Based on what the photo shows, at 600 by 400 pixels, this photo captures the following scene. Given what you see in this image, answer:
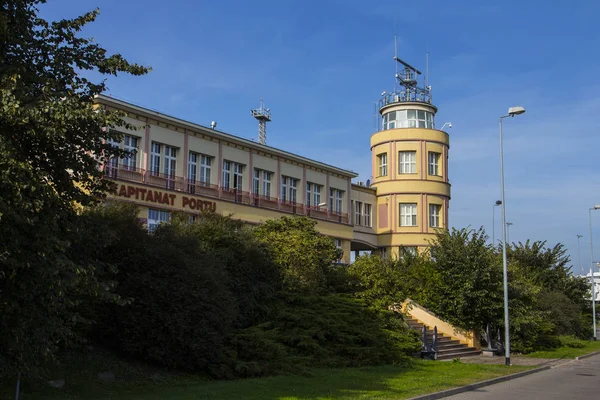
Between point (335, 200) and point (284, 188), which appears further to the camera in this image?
point (335, 200)

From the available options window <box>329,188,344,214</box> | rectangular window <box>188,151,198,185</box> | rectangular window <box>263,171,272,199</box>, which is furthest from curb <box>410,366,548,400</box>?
window <box>329,188,344,214</box>

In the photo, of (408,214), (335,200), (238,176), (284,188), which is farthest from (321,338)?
(408,214)

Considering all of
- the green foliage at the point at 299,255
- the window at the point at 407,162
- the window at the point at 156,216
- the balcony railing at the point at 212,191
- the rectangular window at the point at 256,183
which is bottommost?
the green foliage at the point at 299,255

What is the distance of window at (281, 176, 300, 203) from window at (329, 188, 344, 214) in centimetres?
400

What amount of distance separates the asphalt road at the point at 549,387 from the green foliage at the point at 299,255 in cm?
807

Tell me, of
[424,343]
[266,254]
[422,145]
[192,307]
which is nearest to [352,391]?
[192,307]

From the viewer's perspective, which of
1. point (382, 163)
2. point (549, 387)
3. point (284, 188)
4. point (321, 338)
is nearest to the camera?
point (549, 387)

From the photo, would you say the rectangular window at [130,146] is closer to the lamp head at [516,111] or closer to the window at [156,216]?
the window at [156,216]

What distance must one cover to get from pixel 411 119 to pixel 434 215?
→ 8.24 metres

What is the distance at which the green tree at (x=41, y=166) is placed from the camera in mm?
8938

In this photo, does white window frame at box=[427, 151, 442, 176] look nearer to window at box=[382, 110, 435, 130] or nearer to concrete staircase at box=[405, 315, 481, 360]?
window at box=[382, 110, 435, 130]

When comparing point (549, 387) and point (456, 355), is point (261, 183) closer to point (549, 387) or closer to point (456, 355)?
point (456, 355)

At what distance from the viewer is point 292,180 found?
4306cm

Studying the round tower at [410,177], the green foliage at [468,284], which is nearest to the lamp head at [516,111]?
the green foliage at [468,284]
